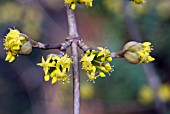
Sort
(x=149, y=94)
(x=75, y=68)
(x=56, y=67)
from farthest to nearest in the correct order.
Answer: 1. (x=149, y=94)
2. (x=56, y=67)
3. (x=75, y=68)

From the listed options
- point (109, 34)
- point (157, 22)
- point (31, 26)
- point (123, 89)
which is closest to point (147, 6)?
point (157, 22)

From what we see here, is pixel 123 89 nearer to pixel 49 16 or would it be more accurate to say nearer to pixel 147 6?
pixel 147 6

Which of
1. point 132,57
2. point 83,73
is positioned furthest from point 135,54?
point 83,73

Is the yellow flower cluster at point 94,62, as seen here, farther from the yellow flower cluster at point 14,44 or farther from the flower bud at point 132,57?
the yellow flower cluster at point 14,44

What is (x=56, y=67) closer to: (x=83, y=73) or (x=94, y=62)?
(x=94, y=62)

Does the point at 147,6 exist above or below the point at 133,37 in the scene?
above

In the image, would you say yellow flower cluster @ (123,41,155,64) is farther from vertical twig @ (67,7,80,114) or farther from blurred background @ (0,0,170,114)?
blurred background @ (0,0,170,114)
